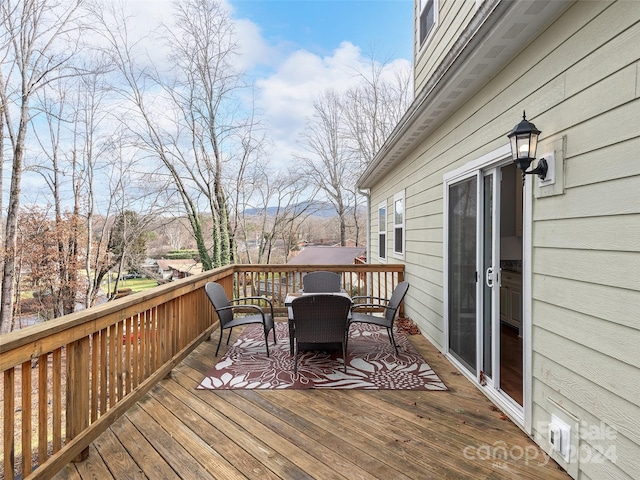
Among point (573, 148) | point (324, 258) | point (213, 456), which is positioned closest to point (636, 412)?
point (573, 148)

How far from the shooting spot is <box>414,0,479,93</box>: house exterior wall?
144 inches

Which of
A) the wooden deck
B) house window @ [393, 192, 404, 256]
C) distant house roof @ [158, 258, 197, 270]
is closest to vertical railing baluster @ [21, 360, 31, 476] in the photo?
the wooden deck

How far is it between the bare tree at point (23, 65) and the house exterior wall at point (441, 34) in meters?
8.60

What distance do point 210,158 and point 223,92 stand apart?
2.33m

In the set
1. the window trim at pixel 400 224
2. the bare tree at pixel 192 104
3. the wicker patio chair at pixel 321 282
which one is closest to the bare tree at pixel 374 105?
the bare tree at pixel 192 104

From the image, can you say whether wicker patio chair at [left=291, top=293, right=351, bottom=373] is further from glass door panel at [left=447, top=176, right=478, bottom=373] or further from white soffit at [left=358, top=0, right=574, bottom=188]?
white soffit at [left=358, top=0, right=574, bottom=188]

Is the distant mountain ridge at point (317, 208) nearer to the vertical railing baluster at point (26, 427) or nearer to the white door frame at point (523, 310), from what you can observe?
the white door frame at point (523, 310)

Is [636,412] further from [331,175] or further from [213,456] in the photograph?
[331,175]

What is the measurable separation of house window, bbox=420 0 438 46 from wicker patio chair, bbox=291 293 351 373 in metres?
3.96

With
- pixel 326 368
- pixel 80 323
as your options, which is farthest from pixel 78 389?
pixel 326 368

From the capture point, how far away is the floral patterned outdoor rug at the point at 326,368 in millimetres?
3098

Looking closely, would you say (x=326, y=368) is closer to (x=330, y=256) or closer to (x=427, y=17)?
(x=427, y=17)

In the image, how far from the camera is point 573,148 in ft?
6.09

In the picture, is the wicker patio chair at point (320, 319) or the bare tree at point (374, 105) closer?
→ the wicker patio chair at point (320, 319)
